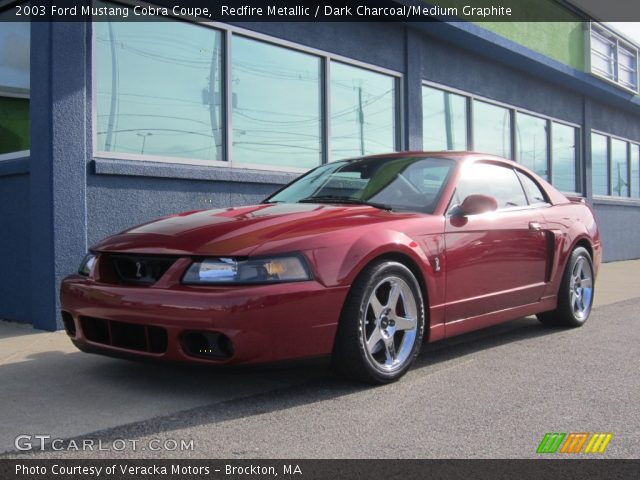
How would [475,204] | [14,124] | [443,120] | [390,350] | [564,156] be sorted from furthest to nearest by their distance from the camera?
1. [564,156]
2. [443,120]
3. [14,124]
4. [475,204]
5. [390,350]

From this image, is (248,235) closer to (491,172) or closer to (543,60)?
(491,172)

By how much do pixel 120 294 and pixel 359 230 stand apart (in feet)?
4.31

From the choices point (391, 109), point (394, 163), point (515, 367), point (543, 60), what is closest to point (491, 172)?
point (394, 163)

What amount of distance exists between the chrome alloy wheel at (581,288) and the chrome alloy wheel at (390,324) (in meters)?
2.25

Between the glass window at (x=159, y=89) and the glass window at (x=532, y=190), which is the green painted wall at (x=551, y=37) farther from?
the glass window at (x=532, y=190)

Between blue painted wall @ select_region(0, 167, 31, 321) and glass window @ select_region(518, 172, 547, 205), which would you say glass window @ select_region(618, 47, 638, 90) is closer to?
glass window @ select_region(518, 172, 547, 205)

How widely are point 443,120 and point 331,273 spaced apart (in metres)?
8.20

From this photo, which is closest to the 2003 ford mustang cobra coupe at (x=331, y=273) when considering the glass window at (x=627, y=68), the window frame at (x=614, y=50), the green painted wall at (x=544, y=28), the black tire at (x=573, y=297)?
the black tire at (x=573, y=297)

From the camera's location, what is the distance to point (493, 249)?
4715mm

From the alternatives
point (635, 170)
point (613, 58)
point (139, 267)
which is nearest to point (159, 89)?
point (139, 267)

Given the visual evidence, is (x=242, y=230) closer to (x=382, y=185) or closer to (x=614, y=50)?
(x=382, y=185)

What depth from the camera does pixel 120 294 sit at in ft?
11.8

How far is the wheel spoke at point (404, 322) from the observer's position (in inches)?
158

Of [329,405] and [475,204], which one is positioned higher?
[475,204]
